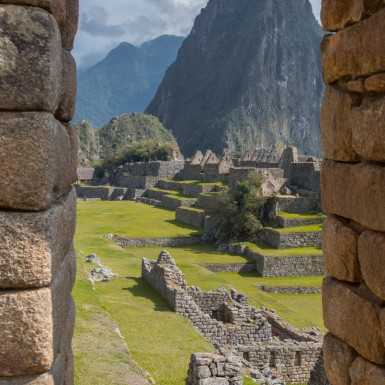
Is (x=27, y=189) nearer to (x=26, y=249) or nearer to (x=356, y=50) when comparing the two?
(x=26, y=249)

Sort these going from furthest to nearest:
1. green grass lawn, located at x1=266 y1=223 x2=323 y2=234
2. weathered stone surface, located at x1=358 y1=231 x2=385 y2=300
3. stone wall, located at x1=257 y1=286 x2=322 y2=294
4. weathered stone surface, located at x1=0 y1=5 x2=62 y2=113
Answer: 1. green grass lawn, located at x1=266 y1=223 x2=323 y2=234
2. stone wall, located at x1=257 y1=286 x2=322 y2=294
3. weathered stone surface, located at x1=358 y1=231 x2=385 y2=300
4. weathered stone surface, located at x1=0 y1=5 x2=62 y2=113

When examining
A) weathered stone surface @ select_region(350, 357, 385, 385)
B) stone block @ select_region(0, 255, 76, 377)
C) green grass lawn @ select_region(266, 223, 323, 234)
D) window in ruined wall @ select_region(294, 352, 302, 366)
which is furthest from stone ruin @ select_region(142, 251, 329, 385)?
green grass lawn @ select_region(266, 223, 323, 234)

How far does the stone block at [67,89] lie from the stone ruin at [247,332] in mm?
6192

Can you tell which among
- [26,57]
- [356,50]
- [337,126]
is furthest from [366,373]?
[26,57]

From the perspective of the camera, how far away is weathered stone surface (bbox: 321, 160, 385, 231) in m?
3.01

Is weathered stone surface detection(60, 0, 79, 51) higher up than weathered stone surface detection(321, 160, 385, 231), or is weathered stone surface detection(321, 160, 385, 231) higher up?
weathered stone surface detection(60, 0, 79, 51)

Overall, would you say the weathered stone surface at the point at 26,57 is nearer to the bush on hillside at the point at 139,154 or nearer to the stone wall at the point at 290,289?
the stone wall at the point at 290,289

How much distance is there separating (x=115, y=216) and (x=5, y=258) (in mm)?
32450

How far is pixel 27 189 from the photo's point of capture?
9.66 ft

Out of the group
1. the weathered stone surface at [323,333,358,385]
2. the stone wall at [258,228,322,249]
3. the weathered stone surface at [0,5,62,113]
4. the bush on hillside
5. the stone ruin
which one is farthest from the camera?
the bush on hillside

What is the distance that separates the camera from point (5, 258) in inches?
114

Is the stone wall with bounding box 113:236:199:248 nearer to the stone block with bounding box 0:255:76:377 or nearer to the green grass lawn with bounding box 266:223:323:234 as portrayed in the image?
the green grass lawn with bounding box 266:223:323:234

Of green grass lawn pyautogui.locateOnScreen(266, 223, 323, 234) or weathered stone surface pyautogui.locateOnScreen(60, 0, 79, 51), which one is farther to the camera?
green grass lawn pyautogui.locateOnScreen(266, 223, 323, 234)

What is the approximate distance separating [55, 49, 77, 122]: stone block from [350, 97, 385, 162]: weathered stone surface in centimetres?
203
